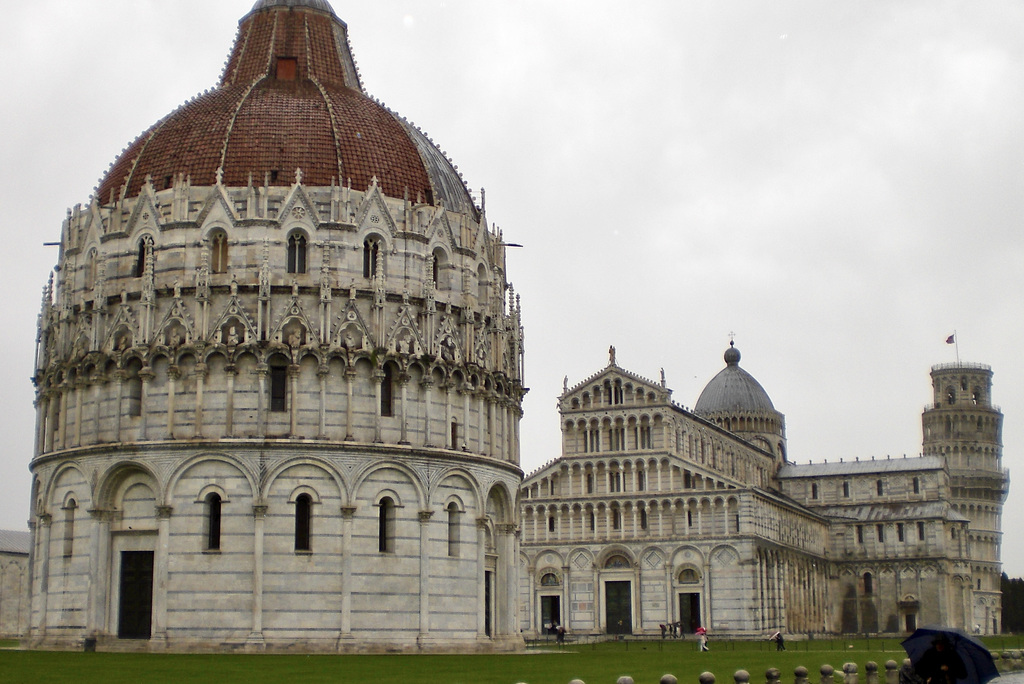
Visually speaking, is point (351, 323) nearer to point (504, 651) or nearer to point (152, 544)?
point (152, 544)

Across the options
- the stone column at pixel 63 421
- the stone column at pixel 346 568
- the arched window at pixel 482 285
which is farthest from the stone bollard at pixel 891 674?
the stone column at pixel 63 421

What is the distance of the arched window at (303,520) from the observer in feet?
151

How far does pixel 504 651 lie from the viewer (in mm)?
51125

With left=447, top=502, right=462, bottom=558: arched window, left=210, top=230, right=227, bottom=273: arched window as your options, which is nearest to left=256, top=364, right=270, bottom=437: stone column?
left=210, top=230, right=227, bottom=273: arched window

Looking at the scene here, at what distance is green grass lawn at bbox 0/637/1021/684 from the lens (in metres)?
30.8

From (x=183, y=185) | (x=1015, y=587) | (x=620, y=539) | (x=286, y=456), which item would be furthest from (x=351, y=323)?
(x=1015, y=587)

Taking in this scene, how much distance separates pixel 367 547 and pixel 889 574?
81.3 metres

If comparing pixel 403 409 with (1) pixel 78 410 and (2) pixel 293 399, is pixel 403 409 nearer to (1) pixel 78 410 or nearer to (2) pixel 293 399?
(2) pixel 293 399

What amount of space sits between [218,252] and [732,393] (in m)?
85.4

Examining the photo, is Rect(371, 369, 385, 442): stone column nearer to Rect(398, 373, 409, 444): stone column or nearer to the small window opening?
Rect(398, 373, 409, 444): stone column

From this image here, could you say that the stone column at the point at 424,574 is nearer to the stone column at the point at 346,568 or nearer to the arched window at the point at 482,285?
the stone column at the point at 346,568

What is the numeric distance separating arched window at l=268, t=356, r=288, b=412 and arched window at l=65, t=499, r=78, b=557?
28.0 ft

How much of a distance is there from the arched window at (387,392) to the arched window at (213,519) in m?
6.74

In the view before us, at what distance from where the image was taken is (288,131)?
50656mm
